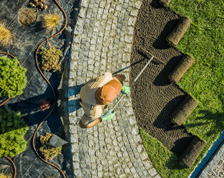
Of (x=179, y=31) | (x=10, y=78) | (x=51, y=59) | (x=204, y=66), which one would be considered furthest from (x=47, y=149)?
(x=204, y=66)

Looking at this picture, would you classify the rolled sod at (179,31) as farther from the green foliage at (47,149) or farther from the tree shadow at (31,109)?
the green foliage at (47,149)

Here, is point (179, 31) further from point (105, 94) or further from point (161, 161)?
point (161, 161)

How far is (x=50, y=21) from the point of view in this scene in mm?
7891

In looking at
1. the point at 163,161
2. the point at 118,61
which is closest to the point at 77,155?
the point at 163,161

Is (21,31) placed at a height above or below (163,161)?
above

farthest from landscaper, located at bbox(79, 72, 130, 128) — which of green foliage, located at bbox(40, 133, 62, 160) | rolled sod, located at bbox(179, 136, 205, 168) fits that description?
rolled sod, located at bbox(179, 136, 205, 168)

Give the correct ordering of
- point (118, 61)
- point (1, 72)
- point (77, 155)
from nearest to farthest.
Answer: point (1, 72), point (77, 155), point (118, 61)

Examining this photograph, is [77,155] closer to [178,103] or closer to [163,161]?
[163,161]

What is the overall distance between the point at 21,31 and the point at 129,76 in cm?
419

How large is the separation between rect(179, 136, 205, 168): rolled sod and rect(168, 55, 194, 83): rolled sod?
2357 mm

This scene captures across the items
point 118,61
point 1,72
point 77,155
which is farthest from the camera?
point 118,61

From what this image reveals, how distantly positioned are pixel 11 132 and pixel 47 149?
1.34 meters

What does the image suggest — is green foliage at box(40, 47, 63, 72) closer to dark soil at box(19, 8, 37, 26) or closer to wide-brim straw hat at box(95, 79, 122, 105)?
dark soil at box(19, 8, 37, 26)

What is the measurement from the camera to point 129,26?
8141 mm
